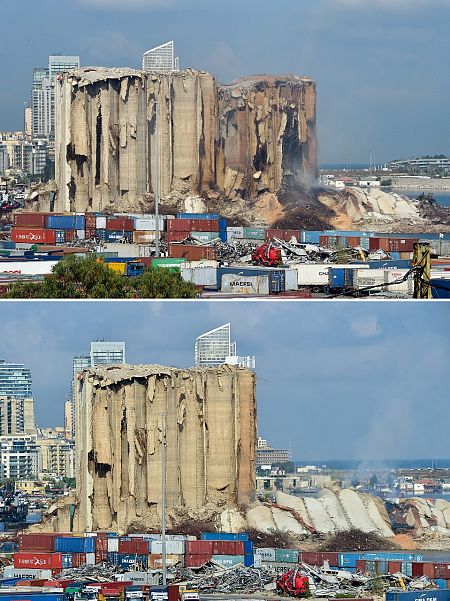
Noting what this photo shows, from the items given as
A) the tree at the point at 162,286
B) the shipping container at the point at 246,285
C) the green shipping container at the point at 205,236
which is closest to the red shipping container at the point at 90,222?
the green shipping container at the point at 205,236

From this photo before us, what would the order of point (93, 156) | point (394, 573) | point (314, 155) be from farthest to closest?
1. point (314, 155)
2. point (93, 156)
3. point (394, 573)

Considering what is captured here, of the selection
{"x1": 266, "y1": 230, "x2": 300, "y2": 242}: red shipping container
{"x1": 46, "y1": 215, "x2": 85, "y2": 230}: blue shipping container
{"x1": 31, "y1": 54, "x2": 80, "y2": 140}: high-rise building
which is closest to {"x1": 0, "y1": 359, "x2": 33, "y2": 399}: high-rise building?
{"x1": 46, "y1": 215, "x2": 85, "y2": 230}: blue shipping container

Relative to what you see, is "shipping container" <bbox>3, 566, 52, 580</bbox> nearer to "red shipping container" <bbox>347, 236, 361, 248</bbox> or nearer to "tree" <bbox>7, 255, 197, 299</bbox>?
"tree" <bbox>7, 255, 197, 299</bbox>

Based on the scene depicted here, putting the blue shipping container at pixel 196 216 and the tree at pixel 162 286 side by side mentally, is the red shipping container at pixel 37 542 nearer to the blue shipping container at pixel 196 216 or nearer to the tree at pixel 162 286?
the tree at pixel 162 286

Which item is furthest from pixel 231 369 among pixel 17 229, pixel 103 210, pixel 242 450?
pixel 103 210

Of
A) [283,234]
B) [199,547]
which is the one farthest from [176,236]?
[199,547]

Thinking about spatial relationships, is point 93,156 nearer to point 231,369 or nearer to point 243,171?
point 243,171

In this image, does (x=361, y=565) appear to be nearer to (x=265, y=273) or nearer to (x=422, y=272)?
(x=422, y=272)
